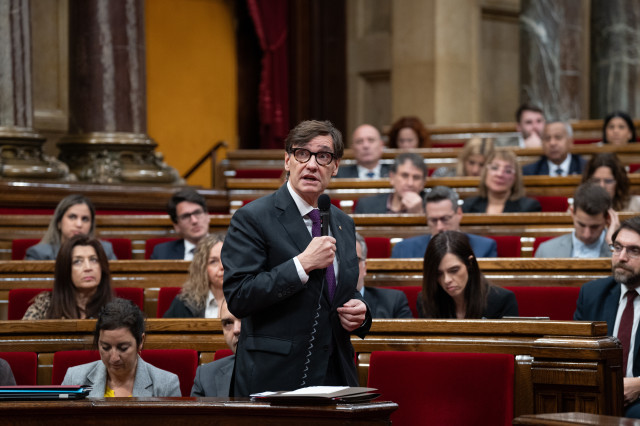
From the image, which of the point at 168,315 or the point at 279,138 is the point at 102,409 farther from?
the point at 279,138

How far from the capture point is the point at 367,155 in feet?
19.4

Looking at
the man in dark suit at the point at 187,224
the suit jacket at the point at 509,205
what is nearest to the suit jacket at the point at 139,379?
the man in dark suit at the point at 187,224

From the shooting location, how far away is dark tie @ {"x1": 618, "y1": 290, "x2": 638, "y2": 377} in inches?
116

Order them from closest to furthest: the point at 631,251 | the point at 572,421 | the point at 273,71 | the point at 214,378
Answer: the point at 572,421 < the point at 214,378 < the point at 631,251 < the point at 273,71

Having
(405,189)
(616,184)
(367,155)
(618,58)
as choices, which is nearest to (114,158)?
(367,155)

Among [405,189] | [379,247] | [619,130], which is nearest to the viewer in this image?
[379,247]

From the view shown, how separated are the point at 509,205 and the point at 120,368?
8.41 ft

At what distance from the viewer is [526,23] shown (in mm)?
8062

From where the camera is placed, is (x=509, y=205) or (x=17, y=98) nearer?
(x=509, y=205)

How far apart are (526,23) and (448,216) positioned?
14.0 feet

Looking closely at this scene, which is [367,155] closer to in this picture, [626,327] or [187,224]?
[187,224]

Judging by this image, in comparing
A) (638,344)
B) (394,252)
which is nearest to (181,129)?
(394,252)

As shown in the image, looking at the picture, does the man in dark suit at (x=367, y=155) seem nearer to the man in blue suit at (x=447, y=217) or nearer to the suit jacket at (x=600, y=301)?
the man in blue suit at (x=447, y=217)

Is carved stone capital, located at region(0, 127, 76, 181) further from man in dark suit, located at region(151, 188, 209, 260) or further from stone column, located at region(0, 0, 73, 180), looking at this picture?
man in dark suit, located at region(151, 188, 209, 260)
